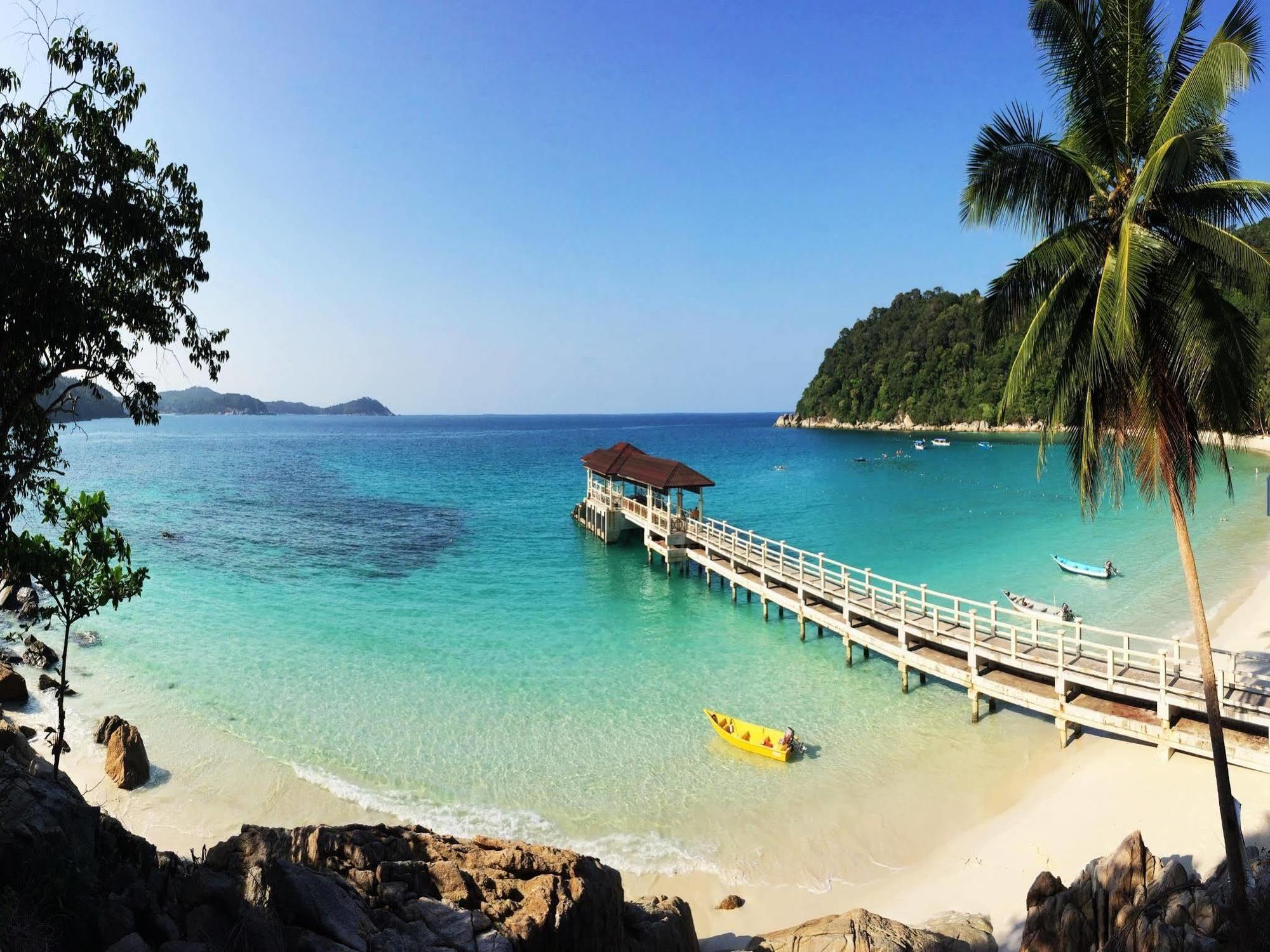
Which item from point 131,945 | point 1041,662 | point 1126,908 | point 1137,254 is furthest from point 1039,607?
point 131,945

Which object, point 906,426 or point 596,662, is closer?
point 596,662

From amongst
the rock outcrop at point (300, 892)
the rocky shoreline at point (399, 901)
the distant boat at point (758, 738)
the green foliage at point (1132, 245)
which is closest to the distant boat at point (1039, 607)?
the distant boat at point (758, 738)

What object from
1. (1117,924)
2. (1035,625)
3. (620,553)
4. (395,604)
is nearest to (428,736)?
(395,604)

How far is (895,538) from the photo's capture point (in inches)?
1375

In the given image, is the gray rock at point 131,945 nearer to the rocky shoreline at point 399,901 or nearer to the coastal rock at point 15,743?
the rocky shoreline at point 399,901

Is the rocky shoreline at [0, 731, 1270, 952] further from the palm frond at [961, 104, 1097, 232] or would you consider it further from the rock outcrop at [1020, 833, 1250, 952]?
the palm frond at [961, 104, 1097, 232]

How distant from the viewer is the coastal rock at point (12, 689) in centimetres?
1658

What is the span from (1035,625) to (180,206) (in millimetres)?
16738

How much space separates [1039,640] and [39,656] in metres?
27.6

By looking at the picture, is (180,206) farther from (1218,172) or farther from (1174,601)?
(1174,601)

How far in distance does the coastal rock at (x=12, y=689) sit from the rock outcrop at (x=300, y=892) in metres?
13.0

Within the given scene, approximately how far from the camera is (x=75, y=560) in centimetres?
1024

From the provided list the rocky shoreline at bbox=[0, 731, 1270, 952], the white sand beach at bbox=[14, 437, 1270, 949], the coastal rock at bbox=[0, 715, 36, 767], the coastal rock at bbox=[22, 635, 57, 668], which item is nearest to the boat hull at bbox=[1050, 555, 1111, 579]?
the white sand beach at bbox=[14, 437, 1270, 949]

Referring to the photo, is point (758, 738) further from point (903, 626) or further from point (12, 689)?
point (12, 689)
